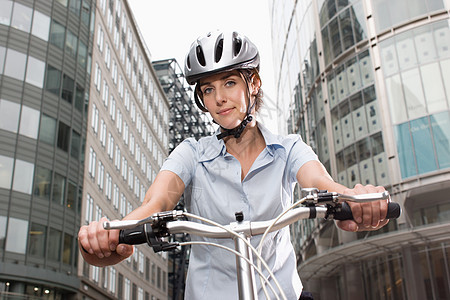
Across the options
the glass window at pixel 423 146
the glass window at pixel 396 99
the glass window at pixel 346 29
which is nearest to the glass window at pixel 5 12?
the glass window at pixel 346 29

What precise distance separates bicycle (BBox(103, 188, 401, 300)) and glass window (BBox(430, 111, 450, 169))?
15553mm

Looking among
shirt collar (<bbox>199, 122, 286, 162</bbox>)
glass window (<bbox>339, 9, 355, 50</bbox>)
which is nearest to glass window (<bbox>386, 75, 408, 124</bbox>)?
glass window (<bbox>339, 9, 355, 50</bbox>)

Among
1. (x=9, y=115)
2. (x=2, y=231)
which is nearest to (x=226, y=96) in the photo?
(x=2, y=231)

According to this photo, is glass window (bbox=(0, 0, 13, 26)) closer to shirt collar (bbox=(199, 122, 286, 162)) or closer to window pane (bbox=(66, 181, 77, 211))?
window pane (bbox=(66, 181, 77, 211))

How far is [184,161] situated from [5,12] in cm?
2814

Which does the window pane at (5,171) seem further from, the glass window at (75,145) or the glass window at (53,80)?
the glass window at (53,80)

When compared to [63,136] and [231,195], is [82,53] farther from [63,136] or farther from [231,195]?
[231,195]

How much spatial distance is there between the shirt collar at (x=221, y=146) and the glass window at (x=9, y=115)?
25.6m

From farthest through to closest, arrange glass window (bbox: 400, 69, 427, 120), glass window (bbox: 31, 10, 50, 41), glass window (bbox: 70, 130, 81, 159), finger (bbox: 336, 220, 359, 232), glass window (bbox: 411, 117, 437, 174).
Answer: glass window (bbox: 70, 130, 81, 159) → glass window (bbox: 31, 10, 50, 41) → glass window (bbox: 400, 69, 427, 120) → glass window (bbox: 411, 117, 437, 174) → finger (bbox: 336, 220, 359, 232)

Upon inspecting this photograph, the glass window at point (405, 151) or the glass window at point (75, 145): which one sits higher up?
the glass window at point (75, 145)

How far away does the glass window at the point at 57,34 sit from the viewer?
98.1ft

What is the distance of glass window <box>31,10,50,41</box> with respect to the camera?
28884mm

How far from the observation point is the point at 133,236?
1.80 metres

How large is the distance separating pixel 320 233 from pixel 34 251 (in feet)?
46.4
